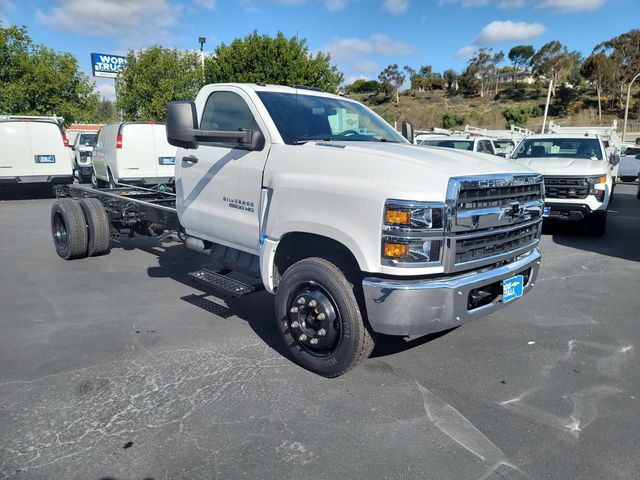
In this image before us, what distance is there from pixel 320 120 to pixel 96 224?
166 inches

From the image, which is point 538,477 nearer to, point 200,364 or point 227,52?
point 200,364

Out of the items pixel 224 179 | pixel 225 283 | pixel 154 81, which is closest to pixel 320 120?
pixel 224 179

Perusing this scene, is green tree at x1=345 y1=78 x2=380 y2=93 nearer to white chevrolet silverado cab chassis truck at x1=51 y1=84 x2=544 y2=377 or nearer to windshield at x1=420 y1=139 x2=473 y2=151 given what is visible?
windshield at x1=420 y1=139 x2=473 y2=151

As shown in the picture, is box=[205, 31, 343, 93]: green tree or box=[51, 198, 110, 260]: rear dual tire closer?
box=[51, 198, 110, 260]: rear dual tire

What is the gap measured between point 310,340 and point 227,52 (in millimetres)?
22079

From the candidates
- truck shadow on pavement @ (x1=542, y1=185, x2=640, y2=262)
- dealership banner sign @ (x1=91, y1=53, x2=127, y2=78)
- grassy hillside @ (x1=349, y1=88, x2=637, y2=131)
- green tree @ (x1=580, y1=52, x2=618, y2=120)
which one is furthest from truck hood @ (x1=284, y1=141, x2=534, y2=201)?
green tree @ (x1=580, y1=52, x2=618, y2=120)

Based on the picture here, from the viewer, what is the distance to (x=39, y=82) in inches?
888

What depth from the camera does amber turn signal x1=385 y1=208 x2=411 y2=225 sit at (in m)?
3.17

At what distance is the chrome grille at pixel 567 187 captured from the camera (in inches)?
359

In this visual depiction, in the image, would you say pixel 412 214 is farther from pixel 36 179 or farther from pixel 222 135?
pixel 36 179

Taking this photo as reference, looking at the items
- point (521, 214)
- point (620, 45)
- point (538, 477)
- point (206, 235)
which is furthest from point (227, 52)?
point (620, 45)

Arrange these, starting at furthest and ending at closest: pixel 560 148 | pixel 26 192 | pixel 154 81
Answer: pixel 154 81 < pixel 26 192 < pixel 560 148

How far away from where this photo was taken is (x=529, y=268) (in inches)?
161

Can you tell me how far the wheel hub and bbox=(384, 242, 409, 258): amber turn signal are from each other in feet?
2.05
